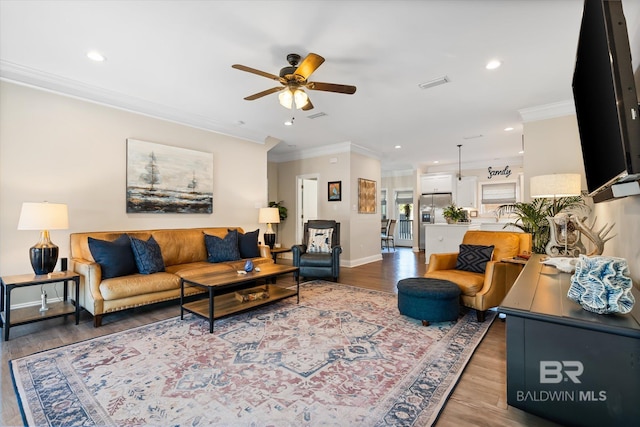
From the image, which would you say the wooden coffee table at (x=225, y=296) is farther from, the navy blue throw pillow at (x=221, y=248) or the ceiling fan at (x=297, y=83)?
the ceiling fan at (x=297, y=83)

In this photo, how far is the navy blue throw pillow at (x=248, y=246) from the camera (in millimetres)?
4645

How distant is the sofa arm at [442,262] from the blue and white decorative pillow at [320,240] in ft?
6.34

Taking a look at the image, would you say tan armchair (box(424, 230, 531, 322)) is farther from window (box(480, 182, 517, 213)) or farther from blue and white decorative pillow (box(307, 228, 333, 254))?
window (box(480, 182, 517, 213))

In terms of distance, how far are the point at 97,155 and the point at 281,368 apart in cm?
360

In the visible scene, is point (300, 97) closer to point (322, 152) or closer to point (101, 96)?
point (101, 96)

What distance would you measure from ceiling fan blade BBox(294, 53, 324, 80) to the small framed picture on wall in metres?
3.94

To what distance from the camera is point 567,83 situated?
3.51 m

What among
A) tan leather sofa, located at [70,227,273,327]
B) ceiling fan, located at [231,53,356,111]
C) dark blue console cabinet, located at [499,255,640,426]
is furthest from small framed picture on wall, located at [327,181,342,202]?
dark blue console cabinet, located at [499,255,640,426]

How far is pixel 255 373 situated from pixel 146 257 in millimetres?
2175

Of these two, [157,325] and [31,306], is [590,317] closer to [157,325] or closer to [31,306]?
[157,325]

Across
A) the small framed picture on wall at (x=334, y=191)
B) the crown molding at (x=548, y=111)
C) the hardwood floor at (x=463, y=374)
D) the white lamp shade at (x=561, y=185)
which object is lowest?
the hardwood floor at (x=463, y=374)

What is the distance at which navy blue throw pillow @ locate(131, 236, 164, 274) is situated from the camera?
3416 mm

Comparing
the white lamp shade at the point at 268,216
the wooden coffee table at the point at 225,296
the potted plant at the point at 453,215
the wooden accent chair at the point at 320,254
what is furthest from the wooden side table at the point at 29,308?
the potted plant at the point at 453,215

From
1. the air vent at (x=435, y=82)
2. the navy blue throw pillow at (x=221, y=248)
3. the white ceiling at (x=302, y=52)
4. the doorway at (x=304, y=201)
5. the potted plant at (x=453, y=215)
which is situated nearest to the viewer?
the white ceiling at (x=302, y=52)
